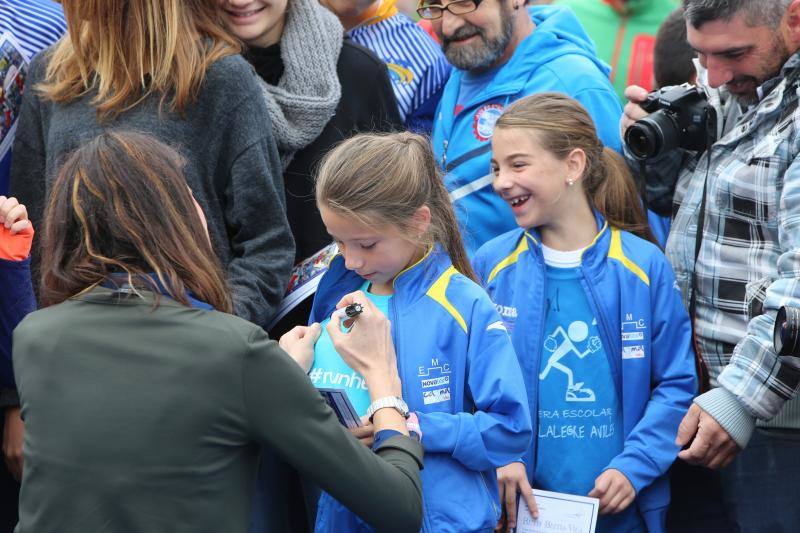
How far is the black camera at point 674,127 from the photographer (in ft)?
9.93

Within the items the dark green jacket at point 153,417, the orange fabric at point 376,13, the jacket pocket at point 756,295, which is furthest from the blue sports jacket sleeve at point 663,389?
the orange fabric at point 376,13

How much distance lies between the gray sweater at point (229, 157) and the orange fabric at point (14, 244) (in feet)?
1.08

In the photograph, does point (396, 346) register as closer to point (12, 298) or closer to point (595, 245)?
point (595, 245)

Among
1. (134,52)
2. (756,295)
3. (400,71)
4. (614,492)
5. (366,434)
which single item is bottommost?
(614,492)

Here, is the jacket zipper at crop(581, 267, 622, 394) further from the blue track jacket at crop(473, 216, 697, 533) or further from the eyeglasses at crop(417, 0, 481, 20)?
the eyeglasses at crop(417, 0, 481, 20)

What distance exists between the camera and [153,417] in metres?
1.78

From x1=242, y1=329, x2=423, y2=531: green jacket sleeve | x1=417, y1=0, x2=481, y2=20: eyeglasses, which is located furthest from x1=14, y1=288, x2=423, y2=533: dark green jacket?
x1=417, y1=0, x2=481, y2=20: eyeglasses

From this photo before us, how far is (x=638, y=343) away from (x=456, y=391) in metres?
0.71

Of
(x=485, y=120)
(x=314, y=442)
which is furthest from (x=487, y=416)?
(x=485, y=120)

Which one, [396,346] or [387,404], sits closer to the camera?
[387,404]

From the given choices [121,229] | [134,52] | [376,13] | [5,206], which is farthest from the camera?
[376,13]

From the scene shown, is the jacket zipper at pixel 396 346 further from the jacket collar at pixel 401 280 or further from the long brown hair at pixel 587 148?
the long brown hair at pixel 587 148

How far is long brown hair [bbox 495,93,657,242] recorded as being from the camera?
3027 mm

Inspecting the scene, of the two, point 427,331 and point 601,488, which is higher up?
point 427,331
